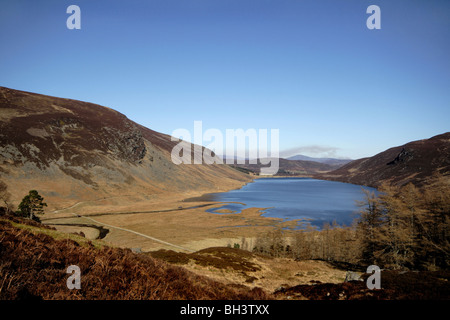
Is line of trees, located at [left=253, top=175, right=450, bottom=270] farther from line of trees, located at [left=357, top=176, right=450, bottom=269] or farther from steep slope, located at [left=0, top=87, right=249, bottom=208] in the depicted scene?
steep slope, located at [left=0, top=87, right=249, bottom=208]

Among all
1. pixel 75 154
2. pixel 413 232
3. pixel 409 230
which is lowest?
pixel 413 232

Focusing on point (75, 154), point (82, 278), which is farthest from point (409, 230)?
point (75, 154)

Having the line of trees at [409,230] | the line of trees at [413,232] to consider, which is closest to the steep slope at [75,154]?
the line of trees at [409,230]

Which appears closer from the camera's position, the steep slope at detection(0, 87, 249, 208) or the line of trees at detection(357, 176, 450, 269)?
the line of trees at detection(357, 176, 450, 269)

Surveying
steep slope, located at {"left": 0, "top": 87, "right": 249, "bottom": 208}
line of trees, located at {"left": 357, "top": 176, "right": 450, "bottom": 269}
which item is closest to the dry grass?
line of trees, located at {"left": 357, "top": 176, "right": 450, "bottom": 269}

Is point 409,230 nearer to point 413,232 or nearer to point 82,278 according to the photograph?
point 413,232

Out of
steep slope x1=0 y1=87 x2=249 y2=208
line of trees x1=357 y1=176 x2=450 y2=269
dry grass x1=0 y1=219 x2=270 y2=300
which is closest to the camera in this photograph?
dry grass x1=0 y1=219 x2=270 y2=300

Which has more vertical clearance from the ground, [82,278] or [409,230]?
[82,278]
